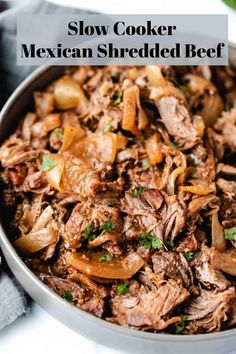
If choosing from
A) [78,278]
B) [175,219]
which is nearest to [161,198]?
[175,219]

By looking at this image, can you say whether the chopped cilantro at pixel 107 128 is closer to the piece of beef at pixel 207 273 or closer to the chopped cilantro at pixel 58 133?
the chopped cilantro at pixel 58 133

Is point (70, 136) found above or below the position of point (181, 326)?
above

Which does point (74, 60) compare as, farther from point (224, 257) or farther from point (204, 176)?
point (224, 257)

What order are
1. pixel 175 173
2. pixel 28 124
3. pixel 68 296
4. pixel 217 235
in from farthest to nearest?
1. pixel 28 124
2. pixel 175 173
3. pixel 217 235
4. pixel 68 296

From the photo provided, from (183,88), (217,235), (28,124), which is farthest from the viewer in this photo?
(183,88)

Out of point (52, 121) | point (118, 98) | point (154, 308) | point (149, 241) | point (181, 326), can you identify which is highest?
point (118, 98)

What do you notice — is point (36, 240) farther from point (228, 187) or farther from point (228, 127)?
point (228, 127)

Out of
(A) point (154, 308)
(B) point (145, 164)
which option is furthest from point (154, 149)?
(A) point (154, 308)
